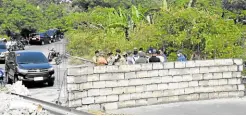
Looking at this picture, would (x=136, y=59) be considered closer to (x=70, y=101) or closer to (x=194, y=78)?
(x=194, y=78)

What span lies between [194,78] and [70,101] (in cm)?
473

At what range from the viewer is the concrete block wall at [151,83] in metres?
14.5

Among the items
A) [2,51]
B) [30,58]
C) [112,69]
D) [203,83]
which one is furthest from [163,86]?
[2,51]

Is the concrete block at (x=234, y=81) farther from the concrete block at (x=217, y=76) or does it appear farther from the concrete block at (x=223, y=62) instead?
the concrete block at (x=223, y=62)

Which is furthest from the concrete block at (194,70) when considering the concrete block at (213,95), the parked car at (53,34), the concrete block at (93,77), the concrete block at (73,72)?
the parked car at (53,34)

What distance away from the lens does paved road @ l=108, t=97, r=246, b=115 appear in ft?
46.9

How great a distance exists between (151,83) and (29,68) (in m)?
6.20

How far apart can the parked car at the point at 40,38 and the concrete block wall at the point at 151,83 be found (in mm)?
35797

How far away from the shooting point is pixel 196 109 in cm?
1485

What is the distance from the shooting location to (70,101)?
14.1 metres

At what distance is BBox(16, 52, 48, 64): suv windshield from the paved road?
22.4ft

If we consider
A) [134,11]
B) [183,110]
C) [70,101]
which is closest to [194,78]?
[183,110]

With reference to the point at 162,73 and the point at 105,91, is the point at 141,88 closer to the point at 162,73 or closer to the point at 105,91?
the point at 162,73

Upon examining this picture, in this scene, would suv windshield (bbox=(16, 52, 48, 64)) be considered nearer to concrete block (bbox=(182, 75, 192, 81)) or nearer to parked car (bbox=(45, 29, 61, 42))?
concrete block (bbox=(182, 75, 192, 81))
